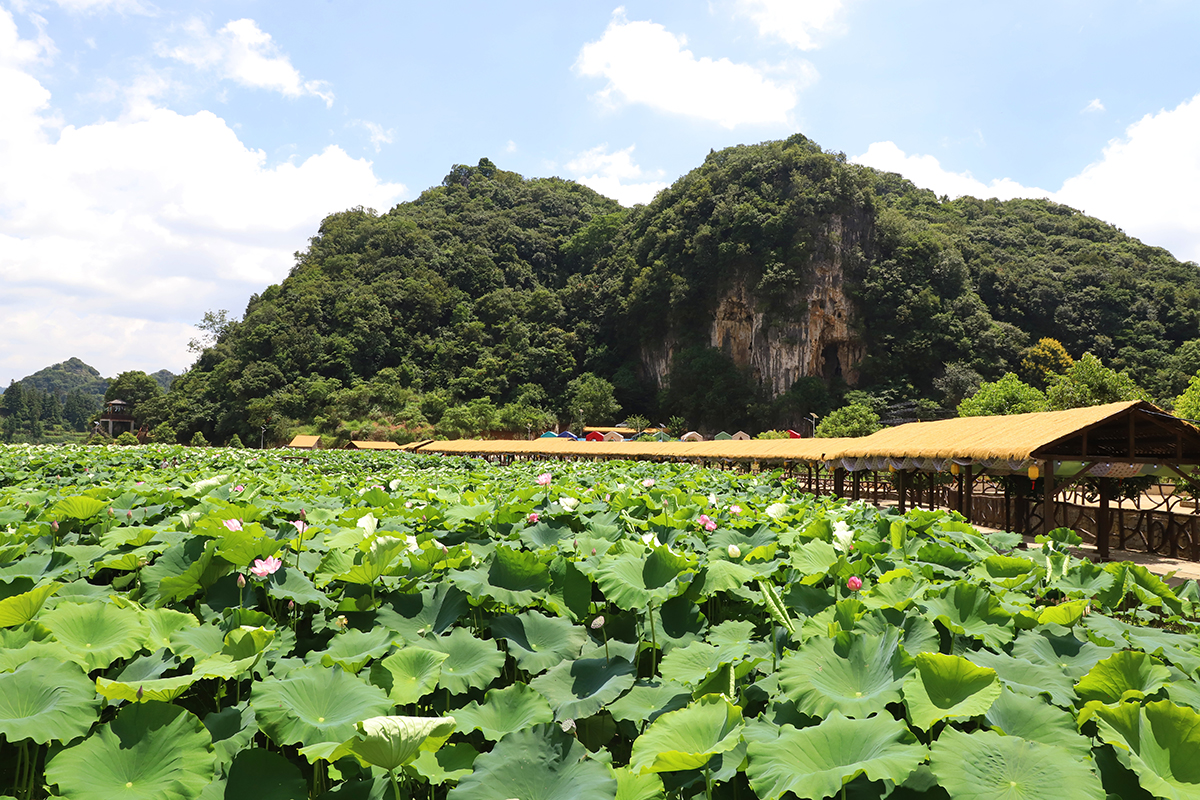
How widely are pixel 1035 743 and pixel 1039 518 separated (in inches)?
683

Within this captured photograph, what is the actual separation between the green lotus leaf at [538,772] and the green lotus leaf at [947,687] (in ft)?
1.81

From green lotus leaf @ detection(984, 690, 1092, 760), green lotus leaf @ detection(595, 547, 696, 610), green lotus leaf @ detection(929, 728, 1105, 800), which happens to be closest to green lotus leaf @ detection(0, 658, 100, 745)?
green lotus leaf @ detection(595, 547, 696, 610)

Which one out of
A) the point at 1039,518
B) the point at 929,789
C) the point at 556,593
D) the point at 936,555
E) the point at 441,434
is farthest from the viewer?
the point at 441,434

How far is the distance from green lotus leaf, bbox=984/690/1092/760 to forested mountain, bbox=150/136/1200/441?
1995 inches

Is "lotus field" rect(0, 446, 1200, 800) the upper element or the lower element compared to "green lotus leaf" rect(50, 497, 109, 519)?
lower

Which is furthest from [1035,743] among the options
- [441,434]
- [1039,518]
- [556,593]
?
[441,434]

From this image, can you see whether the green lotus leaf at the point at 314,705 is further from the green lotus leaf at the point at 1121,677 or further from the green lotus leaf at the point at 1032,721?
the green lotus leaf at the point at 1121,677

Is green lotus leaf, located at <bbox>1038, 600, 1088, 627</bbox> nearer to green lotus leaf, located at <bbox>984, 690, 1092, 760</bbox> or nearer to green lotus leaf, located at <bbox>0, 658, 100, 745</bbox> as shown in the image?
green lotus leaf, located at <bbox>984, 690, 1092, 760</bbox>

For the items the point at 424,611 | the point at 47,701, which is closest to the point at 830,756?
the point at 424,611

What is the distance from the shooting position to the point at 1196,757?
3.53 feet

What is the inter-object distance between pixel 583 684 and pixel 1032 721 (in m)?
0.86

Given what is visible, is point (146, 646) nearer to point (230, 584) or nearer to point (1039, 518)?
point (230, 584)

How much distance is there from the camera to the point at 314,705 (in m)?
Answer: 1.29

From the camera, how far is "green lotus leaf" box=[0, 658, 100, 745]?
1124 mm
